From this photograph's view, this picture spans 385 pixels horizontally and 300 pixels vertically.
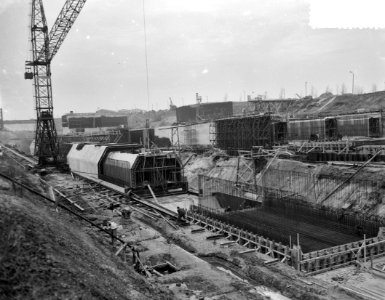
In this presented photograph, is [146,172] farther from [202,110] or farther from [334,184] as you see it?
[202,110]

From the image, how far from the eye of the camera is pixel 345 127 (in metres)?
34.7

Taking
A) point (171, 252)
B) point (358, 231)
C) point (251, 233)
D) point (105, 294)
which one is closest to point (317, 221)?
point (358, 231)

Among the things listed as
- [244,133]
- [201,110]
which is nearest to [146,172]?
[244,133]

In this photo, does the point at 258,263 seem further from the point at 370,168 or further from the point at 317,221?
the point at 370,168

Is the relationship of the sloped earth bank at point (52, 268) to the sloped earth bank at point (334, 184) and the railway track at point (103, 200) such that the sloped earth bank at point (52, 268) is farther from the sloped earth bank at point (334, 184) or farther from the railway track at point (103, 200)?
the sloped earth bank at point (334, 184)

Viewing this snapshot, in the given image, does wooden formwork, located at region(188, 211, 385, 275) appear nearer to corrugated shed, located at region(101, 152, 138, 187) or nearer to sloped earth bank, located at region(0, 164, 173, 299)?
sloped earth bank, located at region(0, 164, 173, 299)

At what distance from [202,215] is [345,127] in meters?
21.7

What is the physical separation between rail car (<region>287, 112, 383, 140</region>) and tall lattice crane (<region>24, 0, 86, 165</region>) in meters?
24.6

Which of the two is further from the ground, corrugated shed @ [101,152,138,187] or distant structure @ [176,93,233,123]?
distant structure @ [176,93,233,123]

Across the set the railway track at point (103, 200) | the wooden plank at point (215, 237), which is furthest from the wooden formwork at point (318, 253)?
the railway track at point (103, 200)

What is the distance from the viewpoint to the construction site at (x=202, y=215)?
8266mm

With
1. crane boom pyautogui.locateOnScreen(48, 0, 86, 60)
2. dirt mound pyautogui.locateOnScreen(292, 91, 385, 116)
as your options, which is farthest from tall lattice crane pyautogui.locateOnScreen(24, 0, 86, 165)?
dirt mound pyautogui.locateOnScreen(292, 91, 385, 116)

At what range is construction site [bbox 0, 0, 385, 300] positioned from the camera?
827 centimetres

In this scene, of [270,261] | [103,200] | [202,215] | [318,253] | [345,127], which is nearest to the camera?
[318,253]
